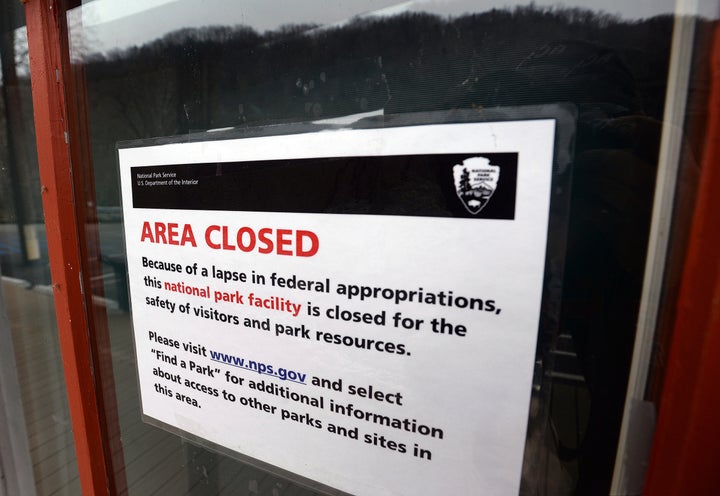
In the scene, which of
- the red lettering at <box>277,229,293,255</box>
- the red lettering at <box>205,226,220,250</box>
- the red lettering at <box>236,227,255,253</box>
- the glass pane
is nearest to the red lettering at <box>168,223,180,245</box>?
the red lettering at <box>205,226,220,250</box>

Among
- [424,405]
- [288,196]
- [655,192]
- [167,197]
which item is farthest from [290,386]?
[655,192]

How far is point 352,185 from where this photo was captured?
766mm

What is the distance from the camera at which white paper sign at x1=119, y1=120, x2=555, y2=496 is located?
0.66 metres

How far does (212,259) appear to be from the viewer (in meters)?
0.96

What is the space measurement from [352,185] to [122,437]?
1340 millimetres

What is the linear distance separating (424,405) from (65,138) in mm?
1337

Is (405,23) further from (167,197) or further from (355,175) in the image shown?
(167,197)

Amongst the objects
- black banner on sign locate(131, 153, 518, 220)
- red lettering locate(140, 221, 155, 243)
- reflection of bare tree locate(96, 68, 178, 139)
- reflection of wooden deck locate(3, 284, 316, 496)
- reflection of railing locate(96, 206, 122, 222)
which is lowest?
reflection of wooden deck locate(3, 284, 316, 496)

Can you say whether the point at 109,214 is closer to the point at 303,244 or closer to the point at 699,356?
the point at 303,244

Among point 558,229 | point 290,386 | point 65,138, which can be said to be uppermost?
point 65,138

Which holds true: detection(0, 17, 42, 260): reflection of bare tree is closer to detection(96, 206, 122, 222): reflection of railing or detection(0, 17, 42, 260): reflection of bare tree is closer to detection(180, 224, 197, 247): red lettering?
detection(96, 206, 122, 222): reflection of railing

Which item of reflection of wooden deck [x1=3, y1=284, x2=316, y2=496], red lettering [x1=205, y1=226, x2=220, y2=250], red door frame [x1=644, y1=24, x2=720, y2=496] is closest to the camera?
red door frame [x1=644, y1=24, x2=720, y2=496]

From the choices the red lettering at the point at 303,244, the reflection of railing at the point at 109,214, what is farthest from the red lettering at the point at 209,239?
the reflection of railing at the point at 109,214

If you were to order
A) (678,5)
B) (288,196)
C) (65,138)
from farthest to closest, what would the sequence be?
(65,138) → (288,196) → (678,5)
